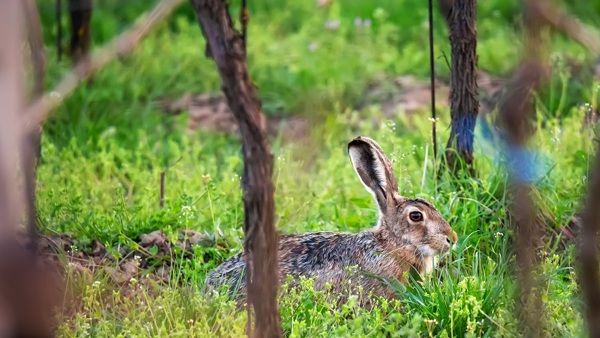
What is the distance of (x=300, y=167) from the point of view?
7207 mm

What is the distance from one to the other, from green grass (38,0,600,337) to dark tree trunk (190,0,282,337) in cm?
46

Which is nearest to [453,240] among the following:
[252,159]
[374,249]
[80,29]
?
[374,249]

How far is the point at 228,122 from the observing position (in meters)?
8.67

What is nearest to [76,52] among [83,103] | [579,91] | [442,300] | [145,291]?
[83,103]

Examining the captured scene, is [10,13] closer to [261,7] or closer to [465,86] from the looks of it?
[465,86]

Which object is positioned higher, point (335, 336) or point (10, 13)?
point (10, 13)

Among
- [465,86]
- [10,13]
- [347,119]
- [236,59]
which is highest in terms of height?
[10,13]

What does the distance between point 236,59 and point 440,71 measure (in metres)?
5.56

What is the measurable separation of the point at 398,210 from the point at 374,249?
255 millimetres

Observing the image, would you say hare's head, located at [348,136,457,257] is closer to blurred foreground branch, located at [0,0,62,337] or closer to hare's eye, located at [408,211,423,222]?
A: hare's eye, located at [408,211,423,222]

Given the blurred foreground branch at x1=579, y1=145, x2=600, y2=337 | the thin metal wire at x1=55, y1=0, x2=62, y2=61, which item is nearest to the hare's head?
the blurred foreground branch at x1=579, y1=145, x2=600, y2=337

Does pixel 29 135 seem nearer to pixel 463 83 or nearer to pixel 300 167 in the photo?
pixel 463 83

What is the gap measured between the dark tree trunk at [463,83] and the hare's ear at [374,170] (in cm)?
59

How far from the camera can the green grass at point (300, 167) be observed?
4.75 meters
